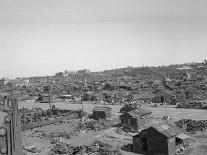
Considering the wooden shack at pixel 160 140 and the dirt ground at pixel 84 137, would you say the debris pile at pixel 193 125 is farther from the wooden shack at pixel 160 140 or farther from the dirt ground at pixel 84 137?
the wooden shack at pixel 160 140

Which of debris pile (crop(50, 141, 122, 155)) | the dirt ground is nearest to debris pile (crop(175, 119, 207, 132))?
the dirt ground

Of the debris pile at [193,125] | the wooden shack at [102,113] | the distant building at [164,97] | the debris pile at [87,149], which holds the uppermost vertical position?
the distant building at [164,97]

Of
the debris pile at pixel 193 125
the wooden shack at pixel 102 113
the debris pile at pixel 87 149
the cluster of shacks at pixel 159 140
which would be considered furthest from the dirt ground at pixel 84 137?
the debris pile at pixel 193 125

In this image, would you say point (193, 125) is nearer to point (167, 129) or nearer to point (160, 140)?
point (167, 129)

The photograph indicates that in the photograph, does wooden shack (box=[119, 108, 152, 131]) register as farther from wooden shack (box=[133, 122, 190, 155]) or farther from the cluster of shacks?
wooden shack (box=[133, 122, 190, 155])

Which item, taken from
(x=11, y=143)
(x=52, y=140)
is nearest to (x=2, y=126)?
(x=11, y=143)

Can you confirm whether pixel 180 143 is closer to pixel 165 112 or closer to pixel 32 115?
pixel 165 112

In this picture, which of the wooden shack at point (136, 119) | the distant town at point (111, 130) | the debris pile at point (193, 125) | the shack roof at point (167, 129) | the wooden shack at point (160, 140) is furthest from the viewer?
the wooden shack at point (136, 119)
